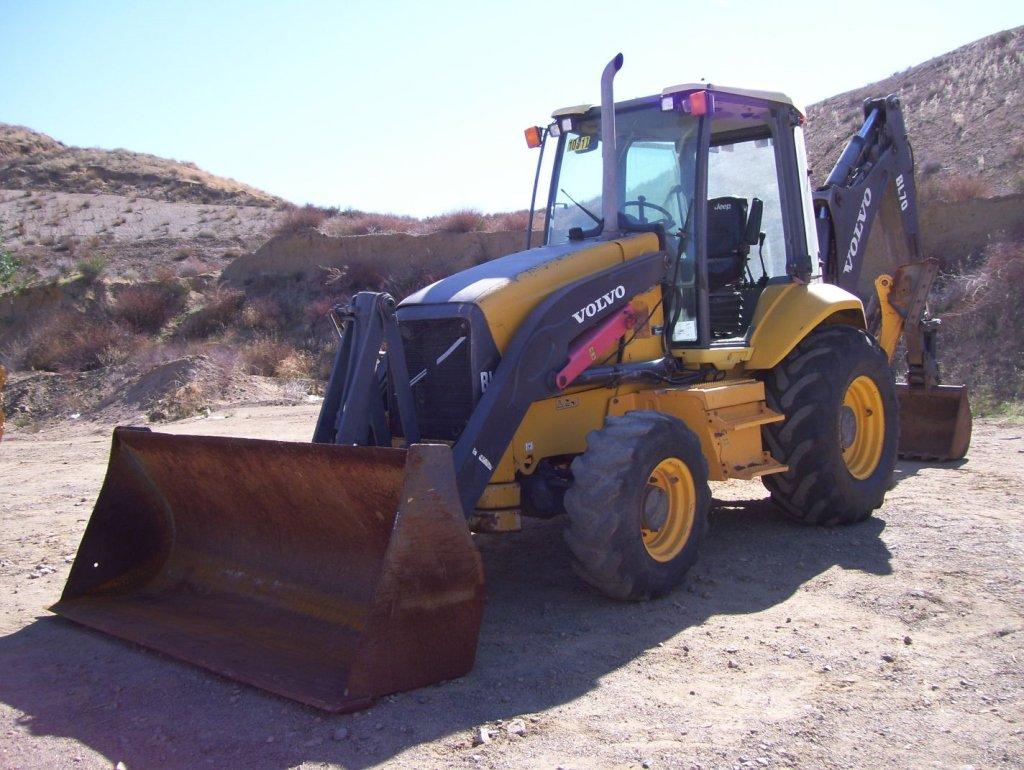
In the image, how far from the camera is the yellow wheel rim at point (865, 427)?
23.4 feet

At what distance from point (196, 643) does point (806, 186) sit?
5226 mm

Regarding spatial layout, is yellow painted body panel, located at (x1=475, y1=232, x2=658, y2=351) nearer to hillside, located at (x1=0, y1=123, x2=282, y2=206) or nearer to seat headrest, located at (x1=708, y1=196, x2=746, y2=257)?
seat headrest, located at (x1=708, y1=196, x2=746, y2=257)

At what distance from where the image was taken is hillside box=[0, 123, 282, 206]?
134 ft

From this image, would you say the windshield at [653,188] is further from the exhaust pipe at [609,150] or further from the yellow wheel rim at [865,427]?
the yellow wheel rim at [865,427]

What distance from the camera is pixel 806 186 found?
24.0 feet

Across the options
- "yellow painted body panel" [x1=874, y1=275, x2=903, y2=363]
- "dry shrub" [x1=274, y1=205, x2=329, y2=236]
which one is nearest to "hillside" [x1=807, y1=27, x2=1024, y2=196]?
"yellow painted body panel" [x1=874, y1=275, x2=903, y2=363]

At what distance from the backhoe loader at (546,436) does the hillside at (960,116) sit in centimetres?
1441

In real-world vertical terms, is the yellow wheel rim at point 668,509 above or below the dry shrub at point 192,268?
below

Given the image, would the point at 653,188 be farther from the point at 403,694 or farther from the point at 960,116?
the point at 960,116

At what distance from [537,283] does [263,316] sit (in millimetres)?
20158

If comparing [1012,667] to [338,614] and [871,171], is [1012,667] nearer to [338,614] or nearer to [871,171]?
[338,614]

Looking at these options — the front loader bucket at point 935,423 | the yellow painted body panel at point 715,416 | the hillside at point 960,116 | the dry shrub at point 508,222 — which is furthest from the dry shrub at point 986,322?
the dry shrub at point 508,222

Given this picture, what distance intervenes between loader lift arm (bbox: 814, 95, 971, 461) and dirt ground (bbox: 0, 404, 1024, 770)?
2481 millimetres

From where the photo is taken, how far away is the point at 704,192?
6.27m
